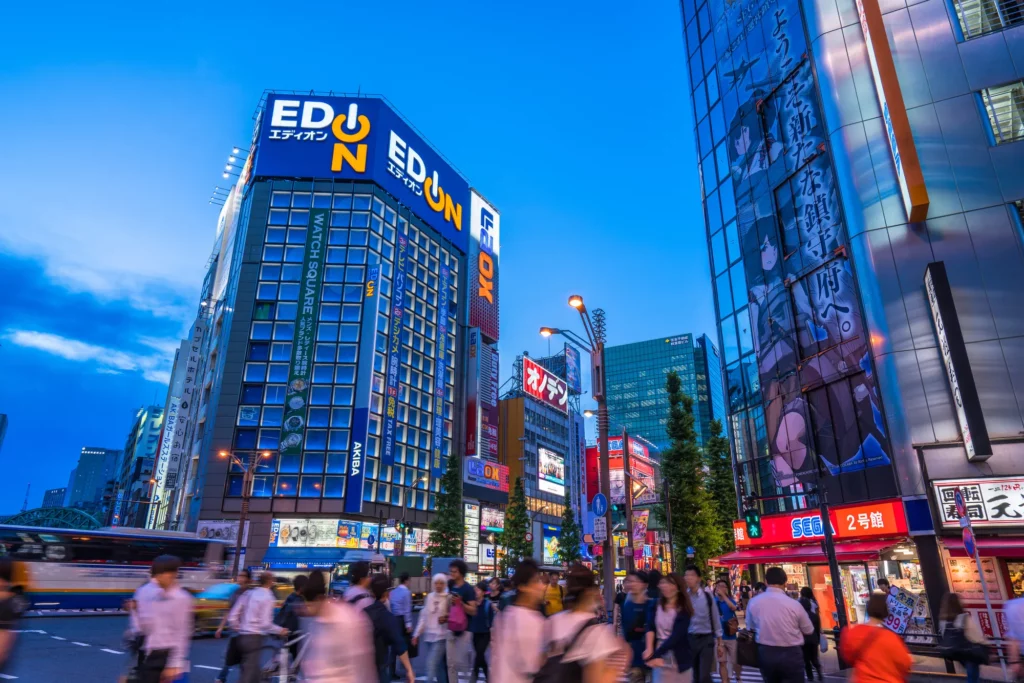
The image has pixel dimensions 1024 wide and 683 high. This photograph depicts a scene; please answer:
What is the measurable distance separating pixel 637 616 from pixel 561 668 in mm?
4670

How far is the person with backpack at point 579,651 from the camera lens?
12.5ft

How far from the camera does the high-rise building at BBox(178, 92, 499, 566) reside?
54.8 metres

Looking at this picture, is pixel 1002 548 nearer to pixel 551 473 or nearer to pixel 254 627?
pixel 254 627

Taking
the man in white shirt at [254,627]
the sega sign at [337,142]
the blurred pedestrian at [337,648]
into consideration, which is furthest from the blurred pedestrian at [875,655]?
the sega sign at [337,142]

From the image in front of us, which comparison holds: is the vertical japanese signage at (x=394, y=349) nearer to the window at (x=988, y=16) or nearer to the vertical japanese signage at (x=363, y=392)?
the vertical japanese signage at (x=363, y=392)

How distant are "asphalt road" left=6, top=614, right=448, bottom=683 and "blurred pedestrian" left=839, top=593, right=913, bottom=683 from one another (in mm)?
6176

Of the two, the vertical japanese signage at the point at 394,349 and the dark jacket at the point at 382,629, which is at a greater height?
the vertical japanese signage at the point at 394,349

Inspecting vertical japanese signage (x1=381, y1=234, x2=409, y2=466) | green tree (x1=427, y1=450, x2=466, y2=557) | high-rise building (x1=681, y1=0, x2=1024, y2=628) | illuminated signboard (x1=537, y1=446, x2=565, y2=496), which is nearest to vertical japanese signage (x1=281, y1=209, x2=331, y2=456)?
vertical japanese signage (x1=381, y1=234, x2=409, y2=466)

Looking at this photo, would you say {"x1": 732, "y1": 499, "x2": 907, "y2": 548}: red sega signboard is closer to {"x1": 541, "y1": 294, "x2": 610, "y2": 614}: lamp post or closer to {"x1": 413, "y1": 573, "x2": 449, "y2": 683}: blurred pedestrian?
{"x1": 541, "y1": 294, "x2": 610, "y2": 614}: lamp post

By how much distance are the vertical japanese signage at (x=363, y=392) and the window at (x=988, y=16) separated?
48937 millimetres

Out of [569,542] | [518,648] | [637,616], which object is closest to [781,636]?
[637,616]

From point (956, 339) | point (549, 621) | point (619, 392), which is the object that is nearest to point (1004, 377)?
point (956, 339)

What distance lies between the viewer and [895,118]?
19562 millimetres

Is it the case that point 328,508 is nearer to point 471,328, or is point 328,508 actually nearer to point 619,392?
point 471,328
